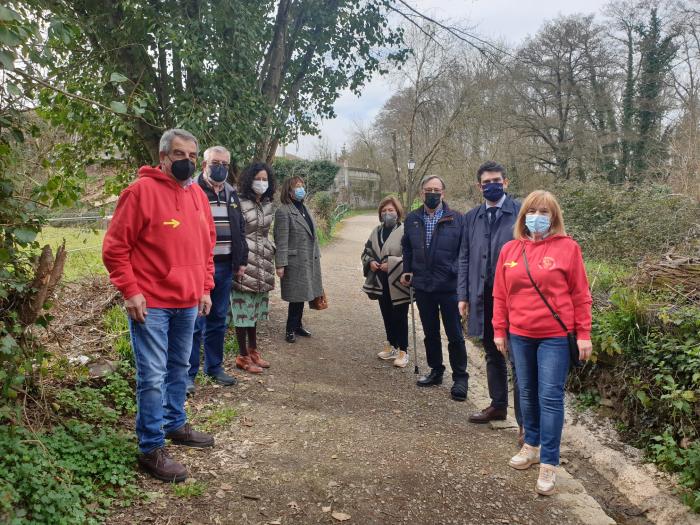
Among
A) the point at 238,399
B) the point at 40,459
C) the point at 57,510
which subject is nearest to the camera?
the point at 57,510

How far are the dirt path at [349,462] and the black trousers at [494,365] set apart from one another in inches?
11.9

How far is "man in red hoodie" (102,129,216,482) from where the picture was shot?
293 centimetres

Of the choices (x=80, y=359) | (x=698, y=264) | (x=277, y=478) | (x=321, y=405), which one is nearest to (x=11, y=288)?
(x=80, y=359)

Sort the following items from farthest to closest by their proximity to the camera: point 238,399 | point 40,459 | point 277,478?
point 238,399 → point 277,478 → point 40,459

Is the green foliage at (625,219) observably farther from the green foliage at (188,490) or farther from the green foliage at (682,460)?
the green foliage at (188,490)

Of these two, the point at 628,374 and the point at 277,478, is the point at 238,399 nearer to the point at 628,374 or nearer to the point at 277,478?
the point at 277,478

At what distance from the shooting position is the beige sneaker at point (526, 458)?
3.64 m

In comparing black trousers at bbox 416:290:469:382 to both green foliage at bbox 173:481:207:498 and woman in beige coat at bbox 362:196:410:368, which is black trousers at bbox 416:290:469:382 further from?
green foliage at bbox 173:481:207:498

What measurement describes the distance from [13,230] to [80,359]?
1852 millimetres

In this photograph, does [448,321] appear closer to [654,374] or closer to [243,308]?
[654,374]

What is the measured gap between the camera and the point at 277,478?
11.0ft

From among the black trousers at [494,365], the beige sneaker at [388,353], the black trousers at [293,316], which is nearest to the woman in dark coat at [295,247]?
the black trousers at [293,316]

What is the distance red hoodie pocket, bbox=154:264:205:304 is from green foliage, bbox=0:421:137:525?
1.03 m

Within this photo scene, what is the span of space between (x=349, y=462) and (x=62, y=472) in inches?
72.6
